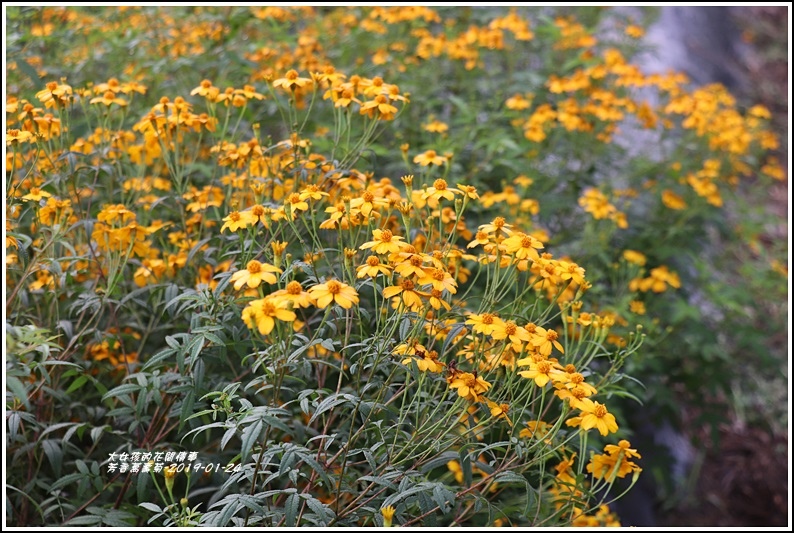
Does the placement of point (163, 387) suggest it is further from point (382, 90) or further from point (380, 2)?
point (380, 2)

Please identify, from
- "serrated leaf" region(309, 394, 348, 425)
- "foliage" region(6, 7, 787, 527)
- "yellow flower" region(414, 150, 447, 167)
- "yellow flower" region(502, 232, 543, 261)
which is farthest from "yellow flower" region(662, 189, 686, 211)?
"serrated leaf" region(309, 394, 348, 425)

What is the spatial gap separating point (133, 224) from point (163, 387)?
0.38 meters

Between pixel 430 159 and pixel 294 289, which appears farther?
pixel 430 159

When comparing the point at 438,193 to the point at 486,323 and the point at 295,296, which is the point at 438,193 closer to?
the point at 486,323

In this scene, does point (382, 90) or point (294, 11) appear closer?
point (382, 90)

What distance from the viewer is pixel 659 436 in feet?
13.1

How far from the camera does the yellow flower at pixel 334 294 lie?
4.57 feet

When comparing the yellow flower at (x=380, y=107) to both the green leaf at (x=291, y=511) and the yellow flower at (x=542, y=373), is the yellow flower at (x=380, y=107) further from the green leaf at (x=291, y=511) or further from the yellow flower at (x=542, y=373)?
the green leaf at (x=291, y=511)

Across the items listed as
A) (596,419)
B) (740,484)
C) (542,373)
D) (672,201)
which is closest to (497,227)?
(542,373)

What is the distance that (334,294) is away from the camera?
4.65 ft

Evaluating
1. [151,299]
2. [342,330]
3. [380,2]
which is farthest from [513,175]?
[151,299]

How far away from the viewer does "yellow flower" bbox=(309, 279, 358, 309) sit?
1393mm

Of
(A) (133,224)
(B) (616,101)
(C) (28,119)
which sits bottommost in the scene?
(B) (616,101)

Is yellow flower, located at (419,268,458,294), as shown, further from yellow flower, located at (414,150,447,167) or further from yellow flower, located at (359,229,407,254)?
yellow flower, located at (414,150,447,167)
